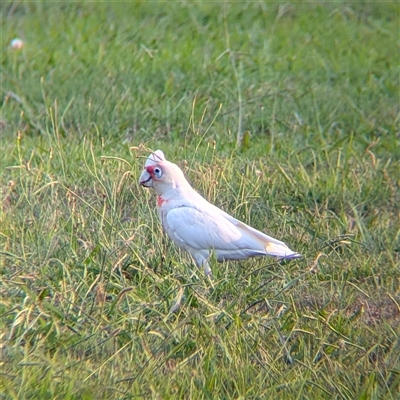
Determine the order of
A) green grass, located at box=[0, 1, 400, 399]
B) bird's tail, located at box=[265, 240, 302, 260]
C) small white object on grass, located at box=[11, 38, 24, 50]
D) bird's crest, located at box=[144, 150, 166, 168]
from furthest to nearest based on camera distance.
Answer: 1. small white object on grass, located at box=[11, 38, 24, 50]
2. bird's crest, located at box=[144, 150, 166, 168]
3. bird's tail, located at box=[265, 240, 302, 260]
4. green grass, located at box=[0, 1, 400, 399]

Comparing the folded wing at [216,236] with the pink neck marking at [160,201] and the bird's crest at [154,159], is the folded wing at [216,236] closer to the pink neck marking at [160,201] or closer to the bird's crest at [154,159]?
the pink neck marking at [160,201]

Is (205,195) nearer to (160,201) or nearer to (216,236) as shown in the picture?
(160,201)

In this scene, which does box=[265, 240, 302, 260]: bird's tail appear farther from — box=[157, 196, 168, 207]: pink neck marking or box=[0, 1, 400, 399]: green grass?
box=[157, 196, 168, 207]: pink neck marking

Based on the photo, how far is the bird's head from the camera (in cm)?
403

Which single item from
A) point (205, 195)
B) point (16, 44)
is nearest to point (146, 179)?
point (205, 195)

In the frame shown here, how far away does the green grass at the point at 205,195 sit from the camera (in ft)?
10.9

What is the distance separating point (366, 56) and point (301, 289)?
3.62 metres

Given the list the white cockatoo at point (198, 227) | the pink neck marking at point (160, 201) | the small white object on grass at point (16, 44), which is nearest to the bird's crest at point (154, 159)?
the white cockatoo at point (198, 227)

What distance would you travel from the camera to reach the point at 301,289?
3.99 metres

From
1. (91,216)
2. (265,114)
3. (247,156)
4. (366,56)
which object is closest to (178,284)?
(91,216)

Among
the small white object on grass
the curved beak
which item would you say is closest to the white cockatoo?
the curved beak

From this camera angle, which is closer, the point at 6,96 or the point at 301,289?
the point at 301,289

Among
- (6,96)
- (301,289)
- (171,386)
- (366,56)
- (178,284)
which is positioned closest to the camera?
(171,386)

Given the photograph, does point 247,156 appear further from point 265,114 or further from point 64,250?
point 64,250
